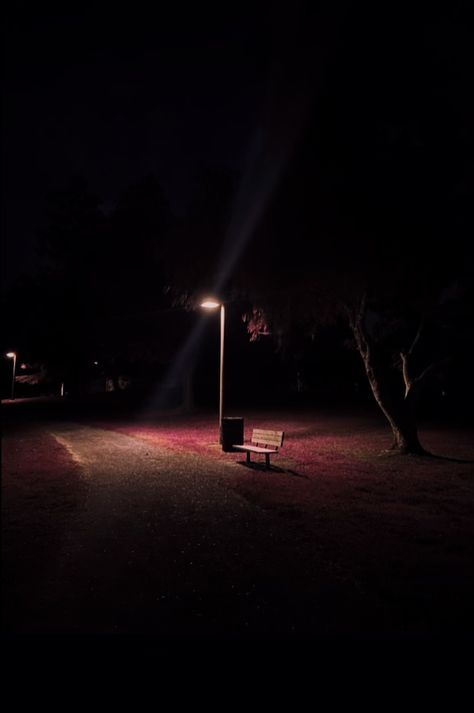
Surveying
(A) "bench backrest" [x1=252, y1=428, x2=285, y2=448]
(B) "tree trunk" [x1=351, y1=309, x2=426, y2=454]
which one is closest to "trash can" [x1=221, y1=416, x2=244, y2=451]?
(A) "bench backrest" [x1=252, y1=428, x2=285, y2=448]

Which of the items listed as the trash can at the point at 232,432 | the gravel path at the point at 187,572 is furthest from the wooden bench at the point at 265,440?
the gravel path at the point at 187,572

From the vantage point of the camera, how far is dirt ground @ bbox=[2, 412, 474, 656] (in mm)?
3930

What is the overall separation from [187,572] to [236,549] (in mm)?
905

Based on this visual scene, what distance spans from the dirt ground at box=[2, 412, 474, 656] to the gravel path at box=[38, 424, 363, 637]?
0.02 metres

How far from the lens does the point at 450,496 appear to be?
891cm

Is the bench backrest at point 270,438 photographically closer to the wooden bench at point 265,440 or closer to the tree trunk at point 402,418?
the wooden bench at point 265,440

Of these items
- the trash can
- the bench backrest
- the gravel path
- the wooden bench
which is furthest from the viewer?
the trash can

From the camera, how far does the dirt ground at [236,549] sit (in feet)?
12.9

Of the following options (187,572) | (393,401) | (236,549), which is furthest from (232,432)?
(187,572)

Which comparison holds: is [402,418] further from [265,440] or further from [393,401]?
[265,440]

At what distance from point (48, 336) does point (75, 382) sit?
21.1ft

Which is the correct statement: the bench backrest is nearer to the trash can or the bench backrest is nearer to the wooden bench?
the wooden bench

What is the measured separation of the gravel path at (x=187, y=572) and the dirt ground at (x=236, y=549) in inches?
0.7

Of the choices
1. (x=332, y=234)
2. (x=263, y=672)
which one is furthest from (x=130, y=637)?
(x=332, y=234)
